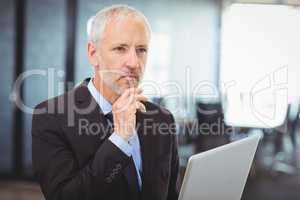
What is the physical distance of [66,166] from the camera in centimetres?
106

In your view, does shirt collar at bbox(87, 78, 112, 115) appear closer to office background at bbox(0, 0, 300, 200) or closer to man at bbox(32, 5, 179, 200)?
man at bbox(32, 5, 179, 200)

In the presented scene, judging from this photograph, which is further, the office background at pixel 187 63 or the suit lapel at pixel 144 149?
the office background at pixel 187 63

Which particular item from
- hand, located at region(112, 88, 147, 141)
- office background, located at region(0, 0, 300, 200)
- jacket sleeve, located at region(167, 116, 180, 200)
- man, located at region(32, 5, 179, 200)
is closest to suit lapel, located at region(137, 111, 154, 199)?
man, located at region(32, 5, 179, 200)

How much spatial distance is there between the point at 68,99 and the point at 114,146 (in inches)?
Result: 10.5

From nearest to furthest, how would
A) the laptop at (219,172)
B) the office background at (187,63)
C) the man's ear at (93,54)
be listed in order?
the laptop at (219,172) < the man's ear at (93,54) < the office background at (187,63)

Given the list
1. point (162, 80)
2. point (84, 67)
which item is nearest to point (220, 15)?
point (162, 80)

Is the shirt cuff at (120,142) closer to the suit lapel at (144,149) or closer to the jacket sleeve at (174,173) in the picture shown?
the suit lapel at (144,149)

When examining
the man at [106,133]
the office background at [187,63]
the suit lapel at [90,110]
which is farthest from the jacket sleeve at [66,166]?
the office background at [187,63]

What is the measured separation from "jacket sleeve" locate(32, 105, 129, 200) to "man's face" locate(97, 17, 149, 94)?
0.64 feet

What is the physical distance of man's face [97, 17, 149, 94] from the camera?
1.12 meters

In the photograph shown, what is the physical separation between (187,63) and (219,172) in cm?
376

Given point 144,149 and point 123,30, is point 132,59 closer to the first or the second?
point 123,30

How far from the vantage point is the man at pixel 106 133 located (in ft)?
3.41

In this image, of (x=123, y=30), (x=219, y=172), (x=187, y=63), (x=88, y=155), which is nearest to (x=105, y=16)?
(x=123, y=30)
